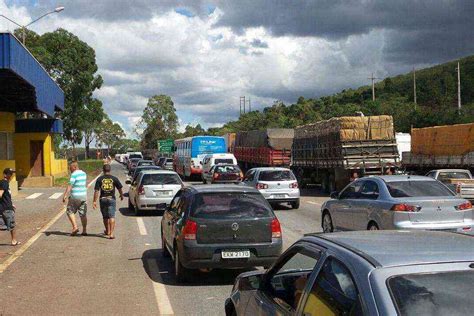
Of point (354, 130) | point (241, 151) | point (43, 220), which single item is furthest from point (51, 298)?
point (241, 151)

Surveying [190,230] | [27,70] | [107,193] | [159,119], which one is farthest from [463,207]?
[159,119]

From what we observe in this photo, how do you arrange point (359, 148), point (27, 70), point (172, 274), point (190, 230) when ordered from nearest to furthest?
point (190, 230)
point (172, 274)
point (27, 70)
point (359, 148)

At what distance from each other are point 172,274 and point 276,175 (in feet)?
38.8

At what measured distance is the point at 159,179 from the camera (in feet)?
62.8

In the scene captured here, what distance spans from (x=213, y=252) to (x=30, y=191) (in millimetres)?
25191

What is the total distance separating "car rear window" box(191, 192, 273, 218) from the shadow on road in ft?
3.37

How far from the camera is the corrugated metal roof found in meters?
18.6

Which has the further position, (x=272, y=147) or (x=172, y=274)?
(x=272, y=147)

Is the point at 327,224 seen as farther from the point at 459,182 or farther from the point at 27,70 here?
the point at 27,70

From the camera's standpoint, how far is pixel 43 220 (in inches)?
720

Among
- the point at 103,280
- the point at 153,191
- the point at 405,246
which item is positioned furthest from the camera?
the point at 153,191

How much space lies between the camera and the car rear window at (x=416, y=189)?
10.8 metres

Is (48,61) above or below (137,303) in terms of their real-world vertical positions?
above

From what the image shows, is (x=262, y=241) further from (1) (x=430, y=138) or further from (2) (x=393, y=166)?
(1) (x=430, y=138)
